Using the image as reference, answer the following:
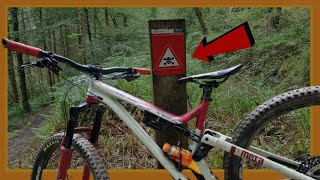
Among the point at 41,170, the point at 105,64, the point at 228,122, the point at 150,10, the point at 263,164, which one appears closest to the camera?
the point at 263,164

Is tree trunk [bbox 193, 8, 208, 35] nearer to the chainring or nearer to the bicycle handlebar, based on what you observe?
the bicycle handlebar

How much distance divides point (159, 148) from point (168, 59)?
105 cm

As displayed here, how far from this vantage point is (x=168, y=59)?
11.6ft

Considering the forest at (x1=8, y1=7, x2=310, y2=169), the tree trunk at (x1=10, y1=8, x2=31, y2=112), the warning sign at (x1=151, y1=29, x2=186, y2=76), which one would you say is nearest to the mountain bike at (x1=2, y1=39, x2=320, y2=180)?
the warning sign at (x1=151, y1=29, x2=186, y2=76)

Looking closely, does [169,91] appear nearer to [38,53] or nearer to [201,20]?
[38,53]

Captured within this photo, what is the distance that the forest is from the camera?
449 centimetres

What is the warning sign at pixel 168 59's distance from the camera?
11.5ft

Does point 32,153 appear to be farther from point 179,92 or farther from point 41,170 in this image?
point 179,92

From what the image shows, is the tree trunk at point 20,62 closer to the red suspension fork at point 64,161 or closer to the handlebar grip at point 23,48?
the handlebar grip at point 23,48

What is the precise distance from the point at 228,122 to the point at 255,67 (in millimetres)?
1228

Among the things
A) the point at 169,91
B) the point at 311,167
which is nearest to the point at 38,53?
the point at 169,91

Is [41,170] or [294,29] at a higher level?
[294,29]

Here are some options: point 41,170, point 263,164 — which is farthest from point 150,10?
point 263,164

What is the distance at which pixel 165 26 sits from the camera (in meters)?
3.46
